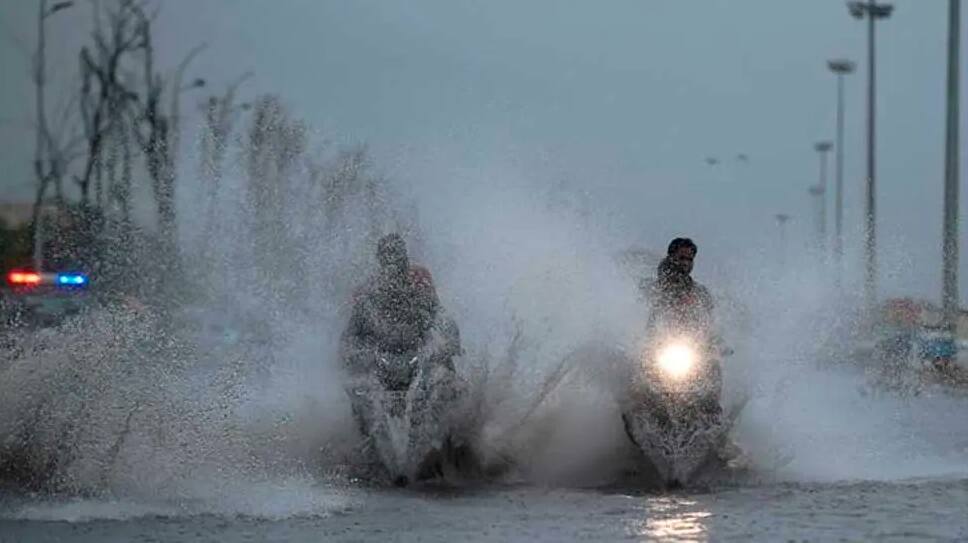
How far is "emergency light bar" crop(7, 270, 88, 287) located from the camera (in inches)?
923

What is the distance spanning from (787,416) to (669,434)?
100 inches

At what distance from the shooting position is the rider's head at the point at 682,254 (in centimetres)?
1424

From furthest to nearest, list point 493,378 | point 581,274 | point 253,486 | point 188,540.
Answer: point 581,274 → point 493,378 → point 253,486 → point 188,540

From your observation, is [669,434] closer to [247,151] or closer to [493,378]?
[493,378]

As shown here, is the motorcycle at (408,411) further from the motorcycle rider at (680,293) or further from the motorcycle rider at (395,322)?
the motorcycle rider at (680,293)

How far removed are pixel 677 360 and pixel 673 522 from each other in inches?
102

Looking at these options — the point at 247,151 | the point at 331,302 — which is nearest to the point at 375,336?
the point at 331,302

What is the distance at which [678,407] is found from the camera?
13477 mm

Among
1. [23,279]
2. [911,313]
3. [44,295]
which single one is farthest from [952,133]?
[44,295]

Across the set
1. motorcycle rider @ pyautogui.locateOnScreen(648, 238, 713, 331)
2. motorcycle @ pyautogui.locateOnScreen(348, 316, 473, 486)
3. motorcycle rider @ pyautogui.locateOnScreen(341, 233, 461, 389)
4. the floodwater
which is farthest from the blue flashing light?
the floodwater

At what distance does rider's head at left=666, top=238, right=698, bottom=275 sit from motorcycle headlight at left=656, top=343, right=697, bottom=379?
0.78 meters

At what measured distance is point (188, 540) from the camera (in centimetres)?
1039

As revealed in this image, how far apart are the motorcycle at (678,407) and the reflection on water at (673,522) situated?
33.2 inches

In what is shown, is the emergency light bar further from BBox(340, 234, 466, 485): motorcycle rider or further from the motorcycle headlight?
the motorcycle headlight
